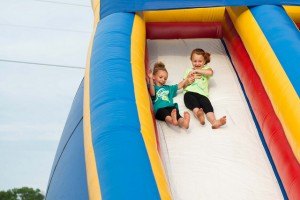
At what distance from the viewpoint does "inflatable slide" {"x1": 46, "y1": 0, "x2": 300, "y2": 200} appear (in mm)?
1551

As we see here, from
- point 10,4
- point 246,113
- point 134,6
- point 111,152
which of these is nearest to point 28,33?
point 10,4

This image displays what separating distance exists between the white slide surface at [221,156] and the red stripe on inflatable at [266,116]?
2.0 inches

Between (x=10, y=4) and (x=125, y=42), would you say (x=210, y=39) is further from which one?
(x=10, y=4)

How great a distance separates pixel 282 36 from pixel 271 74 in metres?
0.26

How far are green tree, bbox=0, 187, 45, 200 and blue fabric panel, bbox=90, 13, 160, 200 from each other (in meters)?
1.17

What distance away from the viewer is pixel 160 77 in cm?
236

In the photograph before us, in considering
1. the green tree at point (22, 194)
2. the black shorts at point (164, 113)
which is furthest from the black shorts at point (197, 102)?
the green tree at point (22, 194)

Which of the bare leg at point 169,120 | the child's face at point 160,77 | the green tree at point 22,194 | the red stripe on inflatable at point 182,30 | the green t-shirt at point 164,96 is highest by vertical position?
the red stripe on inflatable at point 182,30

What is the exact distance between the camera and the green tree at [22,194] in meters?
2.94

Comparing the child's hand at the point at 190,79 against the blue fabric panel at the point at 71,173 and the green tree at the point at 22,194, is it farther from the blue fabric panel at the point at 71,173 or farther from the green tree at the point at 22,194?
the green tree at the point at 22,194

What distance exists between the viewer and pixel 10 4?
5.08m

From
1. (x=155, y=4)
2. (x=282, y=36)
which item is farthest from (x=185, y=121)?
(x=155, y=4)

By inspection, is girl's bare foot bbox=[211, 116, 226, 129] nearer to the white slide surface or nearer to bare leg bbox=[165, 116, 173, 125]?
the white slide surface

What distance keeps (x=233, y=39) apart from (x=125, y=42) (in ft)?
2.50
